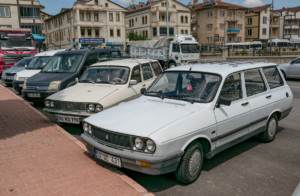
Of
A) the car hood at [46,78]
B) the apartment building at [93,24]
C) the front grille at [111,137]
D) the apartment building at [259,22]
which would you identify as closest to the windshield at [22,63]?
the car hood at [46,78]

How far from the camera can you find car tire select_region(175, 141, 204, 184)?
4.16 metres

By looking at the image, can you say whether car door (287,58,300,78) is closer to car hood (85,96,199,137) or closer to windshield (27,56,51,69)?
windshield (27,56,51,69)

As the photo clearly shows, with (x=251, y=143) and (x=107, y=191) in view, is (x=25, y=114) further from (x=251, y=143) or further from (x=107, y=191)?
(x=251, y=143)

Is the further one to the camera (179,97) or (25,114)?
(25,114)

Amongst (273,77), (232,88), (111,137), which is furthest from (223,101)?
(273,77)

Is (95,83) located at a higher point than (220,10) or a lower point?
lower

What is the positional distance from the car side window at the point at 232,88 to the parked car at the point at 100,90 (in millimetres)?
2851

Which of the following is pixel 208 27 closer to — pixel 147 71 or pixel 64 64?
pixel 64 64

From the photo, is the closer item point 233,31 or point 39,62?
point 39,62

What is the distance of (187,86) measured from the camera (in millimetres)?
5121

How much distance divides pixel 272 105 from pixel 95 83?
450 centimetres

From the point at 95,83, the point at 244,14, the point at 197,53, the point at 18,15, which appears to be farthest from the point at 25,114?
the point at 244,14

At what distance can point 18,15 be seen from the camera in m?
54.1

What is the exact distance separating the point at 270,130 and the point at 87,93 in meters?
4.35
